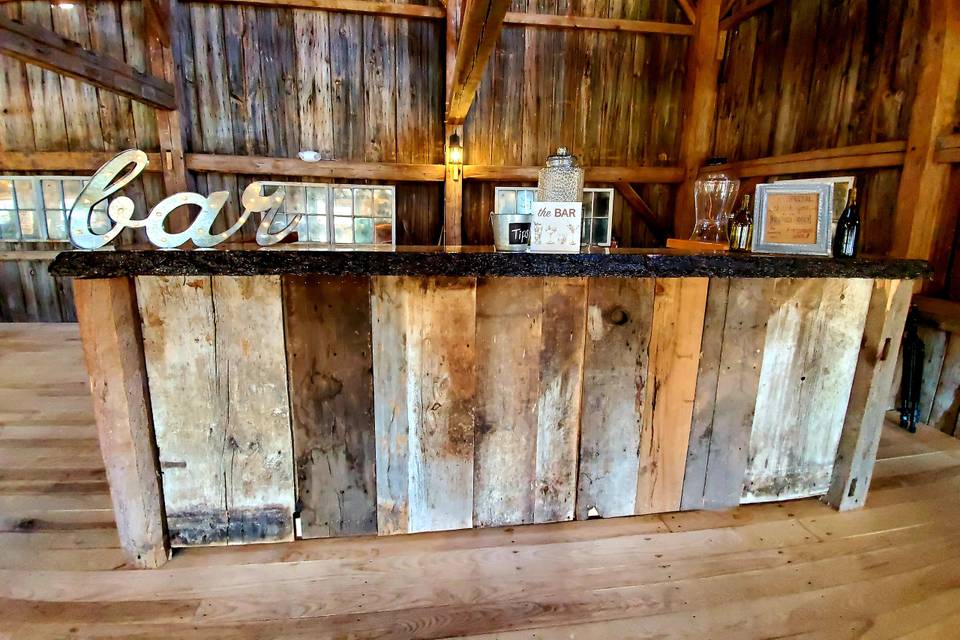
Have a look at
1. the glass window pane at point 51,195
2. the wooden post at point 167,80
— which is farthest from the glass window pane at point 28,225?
the wooden post at point 167,80

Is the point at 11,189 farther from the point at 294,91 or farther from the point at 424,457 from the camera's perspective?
the point at 424,457

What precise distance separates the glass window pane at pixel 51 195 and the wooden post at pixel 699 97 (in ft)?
20.0

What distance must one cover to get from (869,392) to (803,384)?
23 centimetres

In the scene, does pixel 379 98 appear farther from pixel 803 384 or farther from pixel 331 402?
pixel 803 384

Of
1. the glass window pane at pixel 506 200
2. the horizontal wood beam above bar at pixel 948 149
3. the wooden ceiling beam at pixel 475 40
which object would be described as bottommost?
the glass window pane at pixel 506 200

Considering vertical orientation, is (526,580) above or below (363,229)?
below

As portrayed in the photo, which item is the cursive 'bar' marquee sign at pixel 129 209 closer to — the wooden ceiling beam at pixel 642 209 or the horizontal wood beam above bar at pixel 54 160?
the horizontal wood beam above bar at pixel 54 160

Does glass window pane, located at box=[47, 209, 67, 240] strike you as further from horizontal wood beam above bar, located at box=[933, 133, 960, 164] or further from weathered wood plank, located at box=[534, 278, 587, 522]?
horizontal wood beam above bar, located at box=[933, 133, 960, 164]

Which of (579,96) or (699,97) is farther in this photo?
(579,96)

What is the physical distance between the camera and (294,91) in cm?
434

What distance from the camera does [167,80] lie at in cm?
410

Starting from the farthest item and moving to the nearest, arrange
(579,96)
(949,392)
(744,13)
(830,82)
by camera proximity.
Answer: (579,96)
(744,13)
(830,82)
(949,392)

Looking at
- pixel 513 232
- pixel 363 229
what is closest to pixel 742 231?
pixel 513 232

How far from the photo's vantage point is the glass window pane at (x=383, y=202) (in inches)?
182
